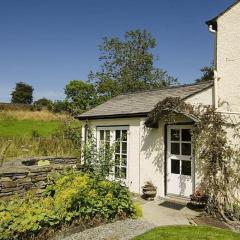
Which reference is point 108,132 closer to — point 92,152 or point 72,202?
point 92,152

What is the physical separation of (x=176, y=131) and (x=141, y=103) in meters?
2.63

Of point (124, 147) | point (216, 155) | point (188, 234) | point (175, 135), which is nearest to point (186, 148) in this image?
point (175, 135)

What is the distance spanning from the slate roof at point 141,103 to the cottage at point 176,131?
5 centimetres

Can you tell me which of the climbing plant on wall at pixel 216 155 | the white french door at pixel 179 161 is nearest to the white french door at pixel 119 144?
the white french door at pixel 179 161

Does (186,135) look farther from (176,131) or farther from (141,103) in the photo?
(141,103)

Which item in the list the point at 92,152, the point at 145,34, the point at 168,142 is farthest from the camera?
the point at 145,34

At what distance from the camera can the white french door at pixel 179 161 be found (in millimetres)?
11094

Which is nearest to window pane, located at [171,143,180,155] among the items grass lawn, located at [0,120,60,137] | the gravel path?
the gravel path

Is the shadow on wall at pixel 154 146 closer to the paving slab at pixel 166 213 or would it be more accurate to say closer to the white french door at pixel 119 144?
the white french door at pixel 119 144

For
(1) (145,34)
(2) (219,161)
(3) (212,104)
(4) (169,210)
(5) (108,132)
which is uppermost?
(1) (145,34)

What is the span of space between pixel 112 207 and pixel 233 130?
16.9 ft

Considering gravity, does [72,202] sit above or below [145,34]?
below

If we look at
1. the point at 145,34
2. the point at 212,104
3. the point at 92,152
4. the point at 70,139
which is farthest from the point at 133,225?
the point at 145,34

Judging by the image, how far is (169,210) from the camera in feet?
32.6
